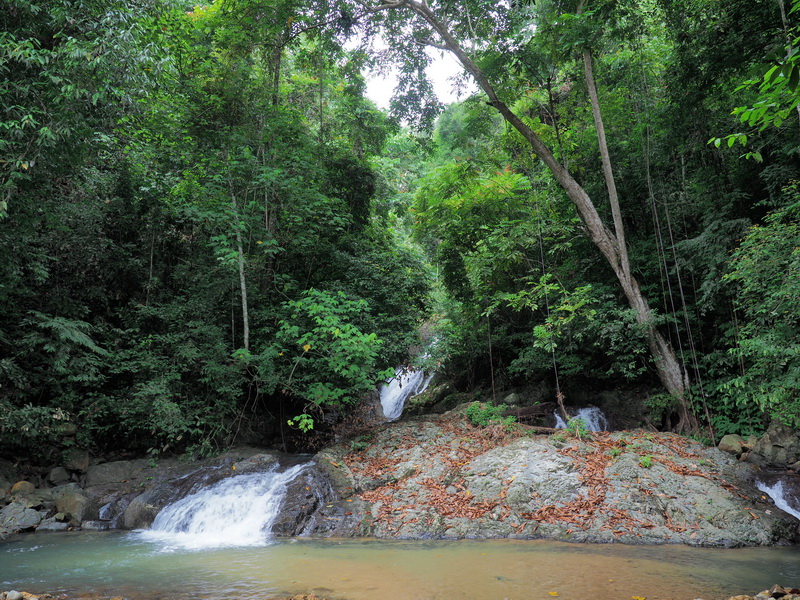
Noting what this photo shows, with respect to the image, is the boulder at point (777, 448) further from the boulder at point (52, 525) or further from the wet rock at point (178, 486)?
the boulder at point (52, 525)

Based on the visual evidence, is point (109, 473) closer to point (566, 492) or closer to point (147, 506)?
point (147, 506)

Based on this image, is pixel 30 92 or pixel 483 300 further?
pixel 483 300

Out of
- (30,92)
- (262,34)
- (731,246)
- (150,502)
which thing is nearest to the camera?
(30,92)

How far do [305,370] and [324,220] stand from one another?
4260mm

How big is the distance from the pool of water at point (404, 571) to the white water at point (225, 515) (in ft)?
2.10

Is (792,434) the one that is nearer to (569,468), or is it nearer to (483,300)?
(569,468)

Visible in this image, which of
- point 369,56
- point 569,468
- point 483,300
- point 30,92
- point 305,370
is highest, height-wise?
point 369,56

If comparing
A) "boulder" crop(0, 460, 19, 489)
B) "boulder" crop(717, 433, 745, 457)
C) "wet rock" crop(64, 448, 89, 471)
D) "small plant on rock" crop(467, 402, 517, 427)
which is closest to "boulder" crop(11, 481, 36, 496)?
"boulder" crop(0, 460, 19, 489)

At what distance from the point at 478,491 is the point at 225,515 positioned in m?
4.32

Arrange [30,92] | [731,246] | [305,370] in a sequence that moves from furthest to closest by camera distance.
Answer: [305,370], [731,246], [30,92]

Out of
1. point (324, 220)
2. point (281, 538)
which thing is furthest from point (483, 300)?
point (281, 538)

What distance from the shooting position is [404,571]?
5082mm

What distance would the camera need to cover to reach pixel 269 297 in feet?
40.8

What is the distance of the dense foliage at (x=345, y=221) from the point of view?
311 inches
